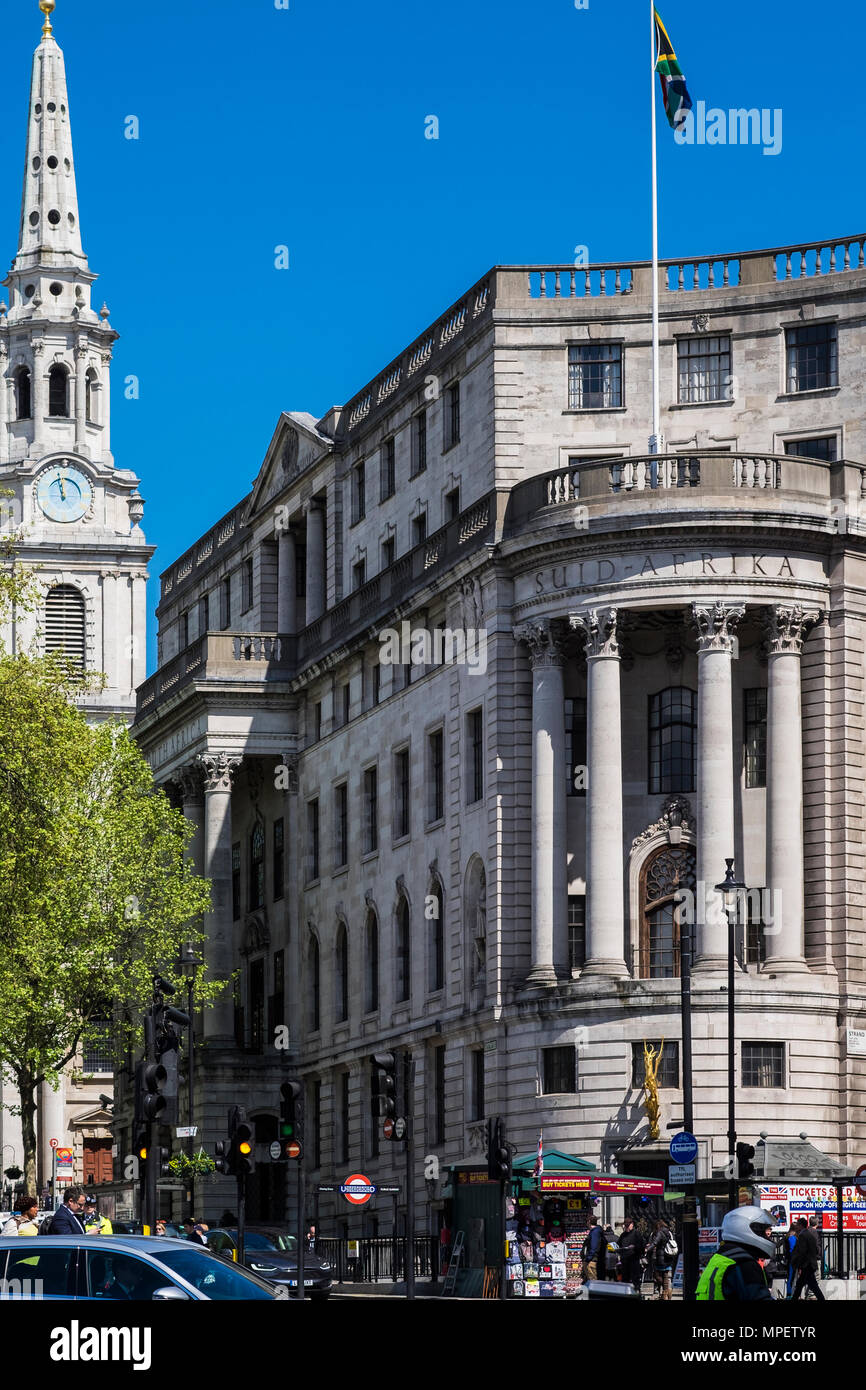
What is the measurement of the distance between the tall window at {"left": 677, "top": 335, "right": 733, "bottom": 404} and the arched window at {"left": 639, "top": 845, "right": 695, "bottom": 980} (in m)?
12.7

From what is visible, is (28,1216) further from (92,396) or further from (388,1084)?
(92,396)

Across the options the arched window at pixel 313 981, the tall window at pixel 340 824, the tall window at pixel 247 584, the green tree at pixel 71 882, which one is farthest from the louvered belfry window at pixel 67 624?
the tall window at pixel 340 824

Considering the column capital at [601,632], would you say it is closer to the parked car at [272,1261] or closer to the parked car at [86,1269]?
the parked car at [272,1261]

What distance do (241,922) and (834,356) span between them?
32.1 meters

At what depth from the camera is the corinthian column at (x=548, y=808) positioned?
62125 mm

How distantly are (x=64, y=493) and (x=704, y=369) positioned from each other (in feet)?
244

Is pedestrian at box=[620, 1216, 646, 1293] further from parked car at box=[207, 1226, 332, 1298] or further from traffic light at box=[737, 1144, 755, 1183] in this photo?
parked car at box=[207, 1226, 332, 1298]

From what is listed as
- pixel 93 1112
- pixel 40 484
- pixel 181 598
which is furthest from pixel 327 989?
pixel 40 484

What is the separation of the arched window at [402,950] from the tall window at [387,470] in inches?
529

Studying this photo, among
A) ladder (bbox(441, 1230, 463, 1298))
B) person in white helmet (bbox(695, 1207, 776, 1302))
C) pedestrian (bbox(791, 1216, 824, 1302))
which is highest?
person in white helmet (bbox(695, 1207, 776, 1302))

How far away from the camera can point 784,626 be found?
61.4 m

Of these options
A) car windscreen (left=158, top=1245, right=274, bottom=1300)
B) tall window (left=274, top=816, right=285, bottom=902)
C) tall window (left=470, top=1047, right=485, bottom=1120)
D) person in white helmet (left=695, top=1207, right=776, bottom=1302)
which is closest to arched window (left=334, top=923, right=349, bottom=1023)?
tall window (left=274, top=816, right=285, bottom=902)

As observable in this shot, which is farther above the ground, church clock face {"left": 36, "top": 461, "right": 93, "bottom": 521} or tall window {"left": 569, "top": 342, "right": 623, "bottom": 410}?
church clock face {"left": 36, "top": 461, "right": 93, "bottom": 521}

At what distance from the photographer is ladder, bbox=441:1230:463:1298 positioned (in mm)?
52625
